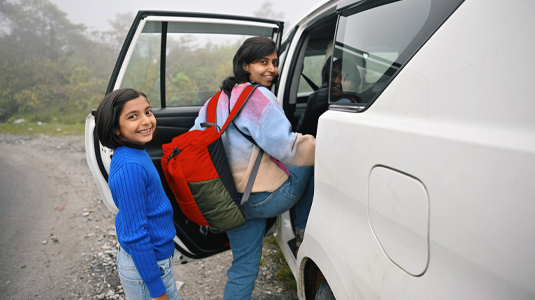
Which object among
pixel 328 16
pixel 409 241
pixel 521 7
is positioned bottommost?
pixel 409 241

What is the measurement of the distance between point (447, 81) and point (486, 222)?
1.08 ft

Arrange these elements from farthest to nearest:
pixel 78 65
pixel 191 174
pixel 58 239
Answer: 1. pixel 78 65
2. pixel 58 239
3. pixel 191 174

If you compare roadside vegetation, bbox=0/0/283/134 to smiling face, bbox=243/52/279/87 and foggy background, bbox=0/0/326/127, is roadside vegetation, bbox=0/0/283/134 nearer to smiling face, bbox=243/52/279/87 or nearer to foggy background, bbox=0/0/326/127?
foggy background, bbox=0/0/326/127

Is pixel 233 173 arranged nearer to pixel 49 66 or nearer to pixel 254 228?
pixel 254 228

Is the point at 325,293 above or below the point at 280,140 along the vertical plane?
below

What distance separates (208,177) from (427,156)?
105 centimetres

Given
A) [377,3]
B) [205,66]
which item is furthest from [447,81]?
[205,66]

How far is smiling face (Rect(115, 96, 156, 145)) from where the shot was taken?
1.37 meters

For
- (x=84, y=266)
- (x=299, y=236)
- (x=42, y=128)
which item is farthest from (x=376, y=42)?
(x=42, y=128)

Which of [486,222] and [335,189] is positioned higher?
[486,222]

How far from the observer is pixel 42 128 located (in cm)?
938

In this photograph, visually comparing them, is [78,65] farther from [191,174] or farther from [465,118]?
[465,118]

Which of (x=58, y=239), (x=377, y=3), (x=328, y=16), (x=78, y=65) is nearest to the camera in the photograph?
(x=377, y=3)

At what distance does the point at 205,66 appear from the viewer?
111 inches
